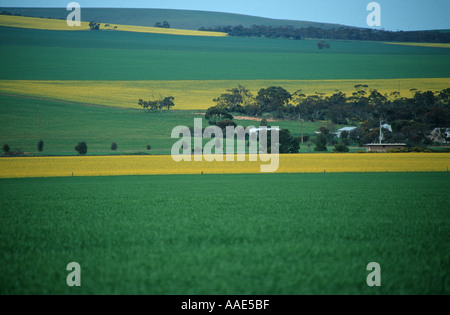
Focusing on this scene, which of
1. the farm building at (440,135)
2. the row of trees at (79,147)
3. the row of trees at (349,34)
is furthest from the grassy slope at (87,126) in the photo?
the row of trees at (349,34)

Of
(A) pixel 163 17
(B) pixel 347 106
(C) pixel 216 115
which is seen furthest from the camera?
(A) pixel 163 17

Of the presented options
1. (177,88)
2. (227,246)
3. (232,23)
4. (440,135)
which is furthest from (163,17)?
(227,246)

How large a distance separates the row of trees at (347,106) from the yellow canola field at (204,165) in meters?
25.2

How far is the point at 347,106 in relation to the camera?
75500 millimetres

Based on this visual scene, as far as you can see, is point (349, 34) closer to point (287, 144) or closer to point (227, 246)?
point (287, 144)

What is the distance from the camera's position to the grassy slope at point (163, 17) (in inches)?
5723

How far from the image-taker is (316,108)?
76000 mm

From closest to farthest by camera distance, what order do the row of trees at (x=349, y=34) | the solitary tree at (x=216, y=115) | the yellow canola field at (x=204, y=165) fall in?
the yellow canola field at (x=204, y=165)
the solitary tree at (x=216, y=115)
the row of trees at (x=349, y=34)

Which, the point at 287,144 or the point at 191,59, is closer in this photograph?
the point at 287,144

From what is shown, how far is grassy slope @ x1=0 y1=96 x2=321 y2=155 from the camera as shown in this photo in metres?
54.3

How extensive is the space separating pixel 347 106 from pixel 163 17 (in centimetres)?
10354

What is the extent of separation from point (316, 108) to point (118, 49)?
52216 mm

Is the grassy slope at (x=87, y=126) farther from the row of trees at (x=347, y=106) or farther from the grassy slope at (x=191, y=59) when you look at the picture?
the grassy slope at (x=191, y=59)
